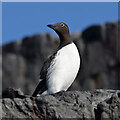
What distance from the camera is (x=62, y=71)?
28.8 ft

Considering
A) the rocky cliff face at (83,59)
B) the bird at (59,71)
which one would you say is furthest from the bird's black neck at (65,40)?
the rocky cliff face at (83,59)

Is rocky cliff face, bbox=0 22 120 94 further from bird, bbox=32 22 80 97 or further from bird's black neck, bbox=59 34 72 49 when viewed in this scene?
bird, bbox=32 22 80 97

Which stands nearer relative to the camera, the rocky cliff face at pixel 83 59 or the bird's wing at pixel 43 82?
the bird's wing at pixel 43 82

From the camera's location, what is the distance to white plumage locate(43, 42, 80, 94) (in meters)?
8.76

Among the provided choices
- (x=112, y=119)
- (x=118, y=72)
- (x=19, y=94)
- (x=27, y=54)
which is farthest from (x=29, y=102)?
(x=27, y=54)

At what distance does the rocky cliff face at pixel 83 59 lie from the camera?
30859 millimetres

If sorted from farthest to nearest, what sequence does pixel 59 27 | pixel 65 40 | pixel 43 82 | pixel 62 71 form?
1. pixel 59 27
2. pixel 65 40
3. pixel 43 82
4. pixel 62 71

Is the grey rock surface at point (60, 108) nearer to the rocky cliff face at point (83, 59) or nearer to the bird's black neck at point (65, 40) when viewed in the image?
the bird's black neck at point (65, 40)

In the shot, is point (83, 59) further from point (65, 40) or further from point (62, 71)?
point (62, 71)

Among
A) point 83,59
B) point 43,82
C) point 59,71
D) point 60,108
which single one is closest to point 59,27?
point 59,71

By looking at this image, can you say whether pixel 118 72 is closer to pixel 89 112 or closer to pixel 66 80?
pixel 66 80

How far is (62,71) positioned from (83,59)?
22.8 metres

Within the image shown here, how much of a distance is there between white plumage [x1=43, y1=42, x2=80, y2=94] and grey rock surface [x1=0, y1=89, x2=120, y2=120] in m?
1.72

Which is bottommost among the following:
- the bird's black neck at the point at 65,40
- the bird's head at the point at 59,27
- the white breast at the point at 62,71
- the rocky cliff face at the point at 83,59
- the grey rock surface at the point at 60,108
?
the rocky cliff face at the point at 83,59
